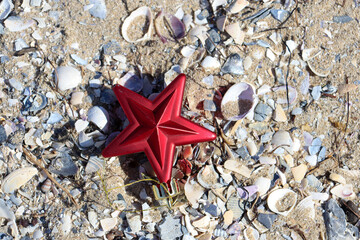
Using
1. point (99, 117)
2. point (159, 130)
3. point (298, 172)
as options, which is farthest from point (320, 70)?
point (99, 117)

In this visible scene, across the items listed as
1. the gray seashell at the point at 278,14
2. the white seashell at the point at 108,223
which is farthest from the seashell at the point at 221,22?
the white seashell at the point at 108,223

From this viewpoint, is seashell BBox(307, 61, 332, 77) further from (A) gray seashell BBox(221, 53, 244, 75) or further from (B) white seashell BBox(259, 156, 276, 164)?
(B) white seashell BBox(259, 156, 276, 164)

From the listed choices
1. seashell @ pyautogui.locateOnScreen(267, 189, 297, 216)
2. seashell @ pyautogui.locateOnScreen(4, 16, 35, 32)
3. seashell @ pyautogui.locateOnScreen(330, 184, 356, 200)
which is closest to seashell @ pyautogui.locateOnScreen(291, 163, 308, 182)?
seashell @ pyautogui.locateOnScreen(267, 189, 297, 216)

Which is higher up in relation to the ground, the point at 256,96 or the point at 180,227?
the point at 256,96

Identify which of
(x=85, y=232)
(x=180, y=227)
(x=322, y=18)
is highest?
(x=322, y=18)

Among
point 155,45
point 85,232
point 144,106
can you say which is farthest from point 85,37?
point 85,232

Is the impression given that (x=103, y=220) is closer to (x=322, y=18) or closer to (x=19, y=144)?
(x=19, y=144)

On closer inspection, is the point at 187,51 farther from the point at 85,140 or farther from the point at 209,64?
the point at 85,140

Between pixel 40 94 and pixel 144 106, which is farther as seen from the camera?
pixel 40 94
